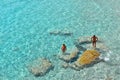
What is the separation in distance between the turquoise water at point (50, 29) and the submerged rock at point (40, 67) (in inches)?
17.2

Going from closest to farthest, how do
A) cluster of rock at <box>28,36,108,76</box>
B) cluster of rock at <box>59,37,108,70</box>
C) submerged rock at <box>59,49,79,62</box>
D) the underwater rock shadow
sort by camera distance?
the underwater rock shadow → cluster of rock at <box>28,36,108,76</box> → cluster of rock at <box>59,37,108,70</box> → submerged rock at <box>59,49,79,62</box>

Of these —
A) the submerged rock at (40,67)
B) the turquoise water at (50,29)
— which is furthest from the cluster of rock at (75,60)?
the turquoise water at (50,29)

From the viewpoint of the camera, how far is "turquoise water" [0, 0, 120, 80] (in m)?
23.3

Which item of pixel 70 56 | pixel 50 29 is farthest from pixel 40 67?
pixel 50 29

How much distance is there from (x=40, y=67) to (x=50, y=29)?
320 inches

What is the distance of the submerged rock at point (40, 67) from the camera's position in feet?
76.5

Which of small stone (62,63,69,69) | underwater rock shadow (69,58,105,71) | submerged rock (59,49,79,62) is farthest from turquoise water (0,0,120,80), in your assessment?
submerged rock (59,49,79,62)

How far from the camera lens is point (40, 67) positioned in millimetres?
23844

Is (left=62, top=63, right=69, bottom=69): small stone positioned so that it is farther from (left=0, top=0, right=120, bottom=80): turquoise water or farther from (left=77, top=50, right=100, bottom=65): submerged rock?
(left=77, top=50, right=100, bottom=65): submerged rock

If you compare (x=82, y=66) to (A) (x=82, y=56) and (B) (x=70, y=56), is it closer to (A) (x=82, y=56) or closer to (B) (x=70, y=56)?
(A) (x=82, y=56)

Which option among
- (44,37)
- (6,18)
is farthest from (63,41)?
(6,18)

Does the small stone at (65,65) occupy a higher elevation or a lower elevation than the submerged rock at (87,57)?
lower

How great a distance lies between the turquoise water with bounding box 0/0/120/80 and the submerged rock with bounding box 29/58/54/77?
436 mm

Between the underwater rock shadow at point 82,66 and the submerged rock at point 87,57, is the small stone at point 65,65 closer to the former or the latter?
the underwater rock shadow at point 82,66
